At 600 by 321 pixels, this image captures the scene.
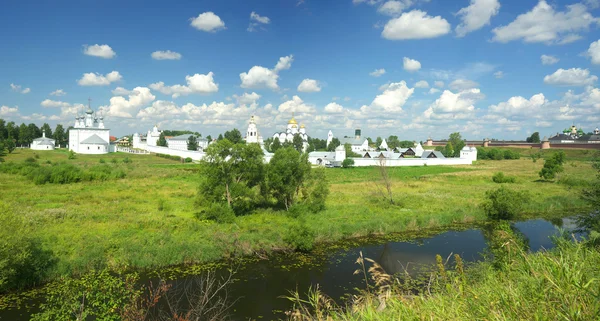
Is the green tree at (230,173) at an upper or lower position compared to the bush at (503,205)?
upper

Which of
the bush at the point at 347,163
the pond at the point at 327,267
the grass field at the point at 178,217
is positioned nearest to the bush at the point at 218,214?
the grass field at the point at 178,217

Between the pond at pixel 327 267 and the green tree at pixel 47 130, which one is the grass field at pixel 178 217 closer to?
the pond at pixel 327 267

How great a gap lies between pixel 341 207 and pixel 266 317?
1397 centimetres

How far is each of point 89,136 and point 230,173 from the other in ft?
229

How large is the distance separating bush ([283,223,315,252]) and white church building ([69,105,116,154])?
Answer: 71.1m

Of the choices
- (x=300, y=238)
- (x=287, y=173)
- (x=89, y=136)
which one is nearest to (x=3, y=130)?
(x=89, y=136)

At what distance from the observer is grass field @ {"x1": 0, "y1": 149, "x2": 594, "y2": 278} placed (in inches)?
559

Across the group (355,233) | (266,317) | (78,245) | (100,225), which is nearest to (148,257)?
(78,245)

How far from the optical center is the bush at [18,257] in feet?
34.5

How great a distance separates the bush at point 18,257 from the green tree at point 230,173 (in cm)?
841

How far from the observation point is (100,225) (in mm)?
17078

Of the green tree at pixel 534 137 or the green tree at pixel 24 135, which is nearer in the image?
the green tree at pixel 24 135

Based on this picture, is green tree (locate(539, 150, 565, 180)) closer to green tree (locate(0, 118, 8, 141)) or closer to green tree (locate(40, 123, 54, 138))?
green tree (locate(0, 118, 8, 141))

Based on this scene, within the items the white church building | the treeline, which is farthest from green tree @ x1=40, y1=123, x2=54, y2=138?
the white church building
